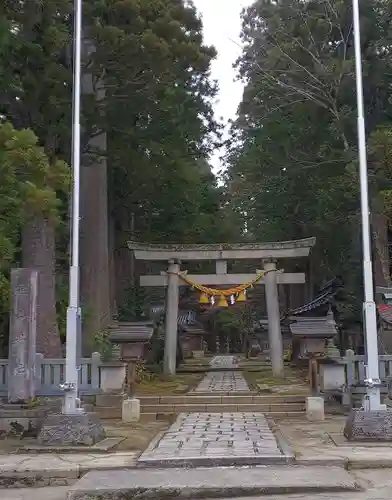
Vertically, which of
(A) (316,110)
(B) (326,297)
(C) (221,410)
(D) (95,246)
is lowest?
(C) (221,410)

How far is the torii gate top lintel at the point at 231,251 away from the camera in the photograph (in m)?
19.7

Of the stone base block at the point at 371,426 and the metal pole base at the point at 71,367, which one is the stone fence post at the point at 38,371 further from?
the stone base block at the point at 371,426

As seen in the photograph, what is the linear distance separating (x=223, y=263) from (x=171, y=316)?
2385 mm

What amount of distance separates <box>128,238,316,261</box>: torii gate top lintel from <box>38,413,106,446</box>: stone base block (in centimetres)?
1100

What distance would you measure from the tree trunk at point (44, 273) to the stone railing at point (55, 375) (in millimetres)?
1539

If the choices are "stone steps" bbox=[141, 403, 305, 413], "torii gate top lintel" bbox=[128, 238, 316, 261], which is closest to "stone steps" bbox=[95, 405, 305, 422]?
"stone steps" bbox=[141, 403, 305, 413]

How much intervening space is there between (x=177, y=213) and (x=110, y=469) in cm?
1688

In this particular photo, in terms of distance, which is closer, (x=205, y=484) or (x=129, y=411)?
(x=205, y=484)

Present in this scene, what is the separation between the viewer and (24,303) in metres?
10.9

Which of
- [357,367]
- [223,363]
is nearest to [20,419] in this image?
[357,367]

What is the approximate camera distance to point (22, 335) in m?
10.9

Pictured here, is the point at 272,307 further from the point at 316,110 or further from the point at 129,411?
the point at 129,411

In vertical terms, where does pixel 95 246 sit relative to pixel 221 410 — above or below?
above

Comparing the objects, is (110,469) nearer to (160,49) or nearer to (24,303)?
(24,303)
